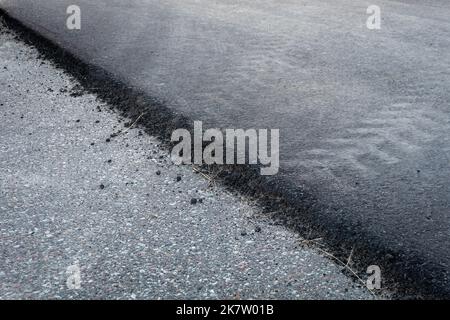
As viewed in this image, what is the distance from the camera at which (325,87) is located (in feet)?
19.5

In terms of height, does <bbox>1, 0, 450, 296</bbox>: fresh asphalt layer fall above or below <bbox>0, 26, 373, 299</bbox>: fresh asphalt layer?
above

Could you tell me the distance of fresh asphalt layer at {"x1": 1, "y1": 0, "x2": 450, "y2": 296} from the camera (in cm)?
368

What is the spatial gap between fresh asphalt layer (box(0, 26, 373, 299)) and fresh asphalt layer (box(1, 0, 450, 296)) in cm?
49

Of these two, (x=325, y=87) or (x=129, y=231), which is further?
(x=325, y=87)

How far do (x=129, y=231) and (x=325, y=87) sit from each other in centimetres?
335

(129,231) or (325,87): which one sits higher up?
(325,87)

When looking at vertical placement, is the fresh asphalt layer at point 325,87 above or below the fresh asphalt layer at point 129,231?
above

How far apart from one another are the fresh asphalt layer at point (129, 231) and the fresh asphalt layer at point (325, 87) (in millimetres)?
490

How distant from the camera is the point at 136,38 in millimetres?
7863

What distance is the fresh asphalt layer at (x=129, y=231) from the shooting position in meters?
3.11

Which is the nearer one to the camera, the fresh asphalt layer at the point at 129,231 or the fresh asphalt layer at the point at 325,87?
the fresh asphalt layer at the point at 129,231

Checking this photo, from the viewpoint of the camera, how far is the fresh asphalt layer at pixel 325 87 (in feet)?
12.1

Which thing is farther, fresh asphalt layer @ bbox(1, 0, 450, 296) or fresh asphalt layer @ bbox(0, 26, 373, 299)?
fresh asphalt layer @ bbox(1, 0, 450, 296)
